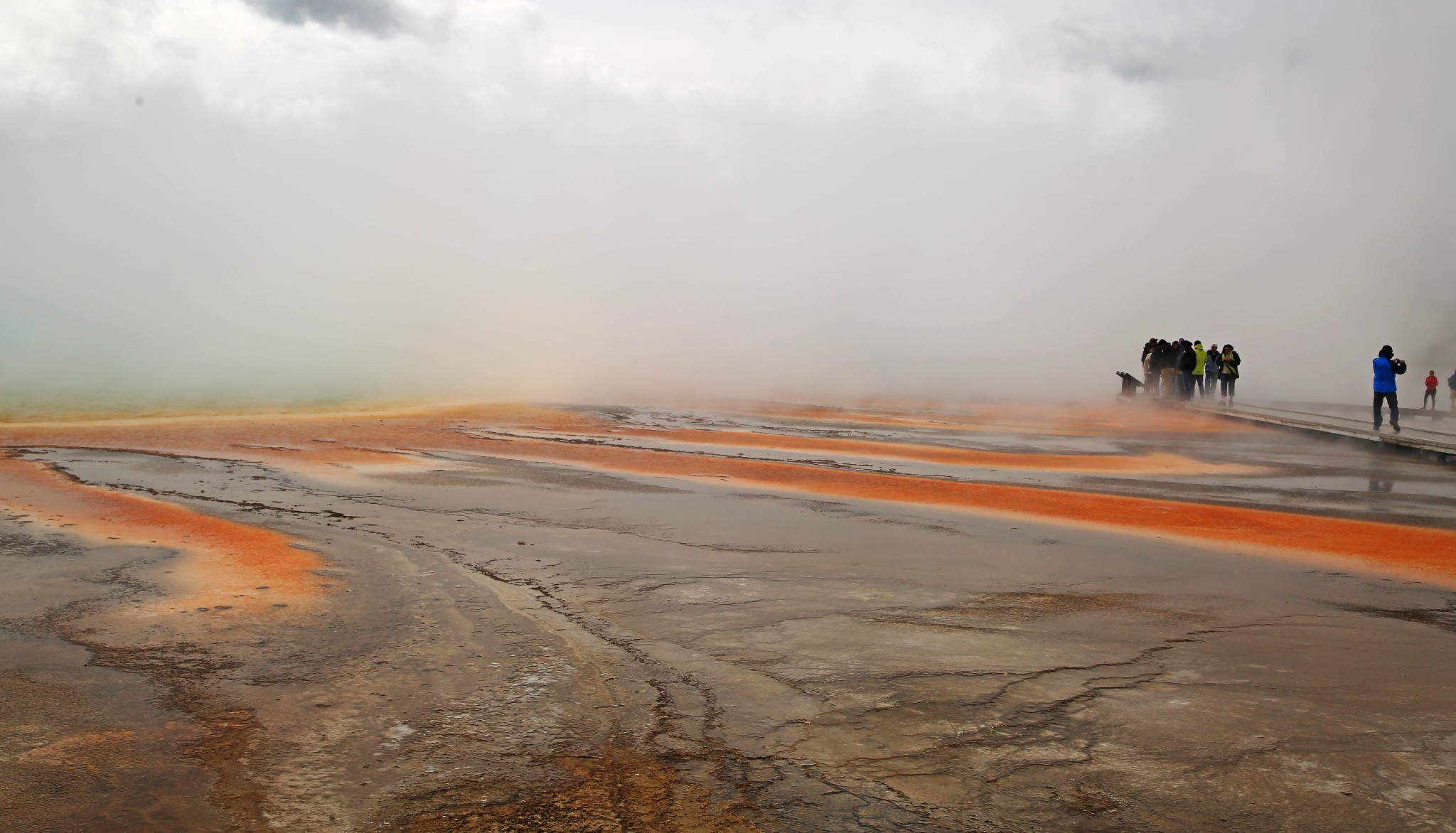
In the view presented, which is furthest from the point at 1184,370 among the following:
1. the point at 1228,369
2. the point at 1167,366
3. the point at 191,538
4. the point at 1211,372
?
the point at 191,538

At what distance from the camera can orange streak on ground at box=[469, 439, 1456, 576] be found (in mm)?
8352

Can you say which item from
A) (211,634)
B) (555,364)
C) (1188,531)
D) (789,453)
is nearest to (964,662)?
(211,634)

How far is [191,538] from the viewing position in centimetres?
801

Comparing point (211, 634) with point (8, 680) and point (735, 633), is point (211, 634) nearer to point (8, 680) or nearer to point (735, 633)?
point (8, 680)

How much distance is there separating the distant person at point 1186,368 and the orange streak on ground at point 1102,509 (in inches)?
734

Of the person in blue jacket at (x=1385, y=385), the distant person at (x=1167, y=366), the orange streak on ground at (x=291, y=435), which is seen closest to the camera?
the orange streak on ground at (x=291, y=435)

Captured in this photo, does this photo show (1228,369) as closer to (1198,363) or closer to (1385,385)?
(1198,363)

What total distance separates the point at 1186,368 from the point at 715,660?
27186mm

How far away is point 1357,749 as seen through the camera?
12.3ft

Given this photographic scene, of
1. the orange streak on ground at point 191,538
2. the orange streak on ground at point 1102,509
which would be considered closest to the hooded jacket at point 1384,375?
the orange streak on ground at point 1102,509

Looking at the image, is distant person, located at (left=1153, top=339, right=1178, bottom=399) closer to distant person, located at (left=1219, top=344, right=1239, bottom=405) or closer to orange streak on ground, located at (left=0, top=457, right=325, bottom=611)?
distant person, located at (left=1219, top=344, right=1239, bottom=405)

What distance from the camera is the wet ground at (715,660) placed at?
335cm

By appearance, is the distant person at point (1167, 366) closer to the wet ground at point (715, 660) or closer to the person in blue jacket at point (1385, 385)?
the person in blue jacket at point (1385, 385)

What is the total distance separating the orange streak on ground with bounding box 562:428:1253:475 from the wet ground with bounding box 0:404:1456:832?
3.39 m
